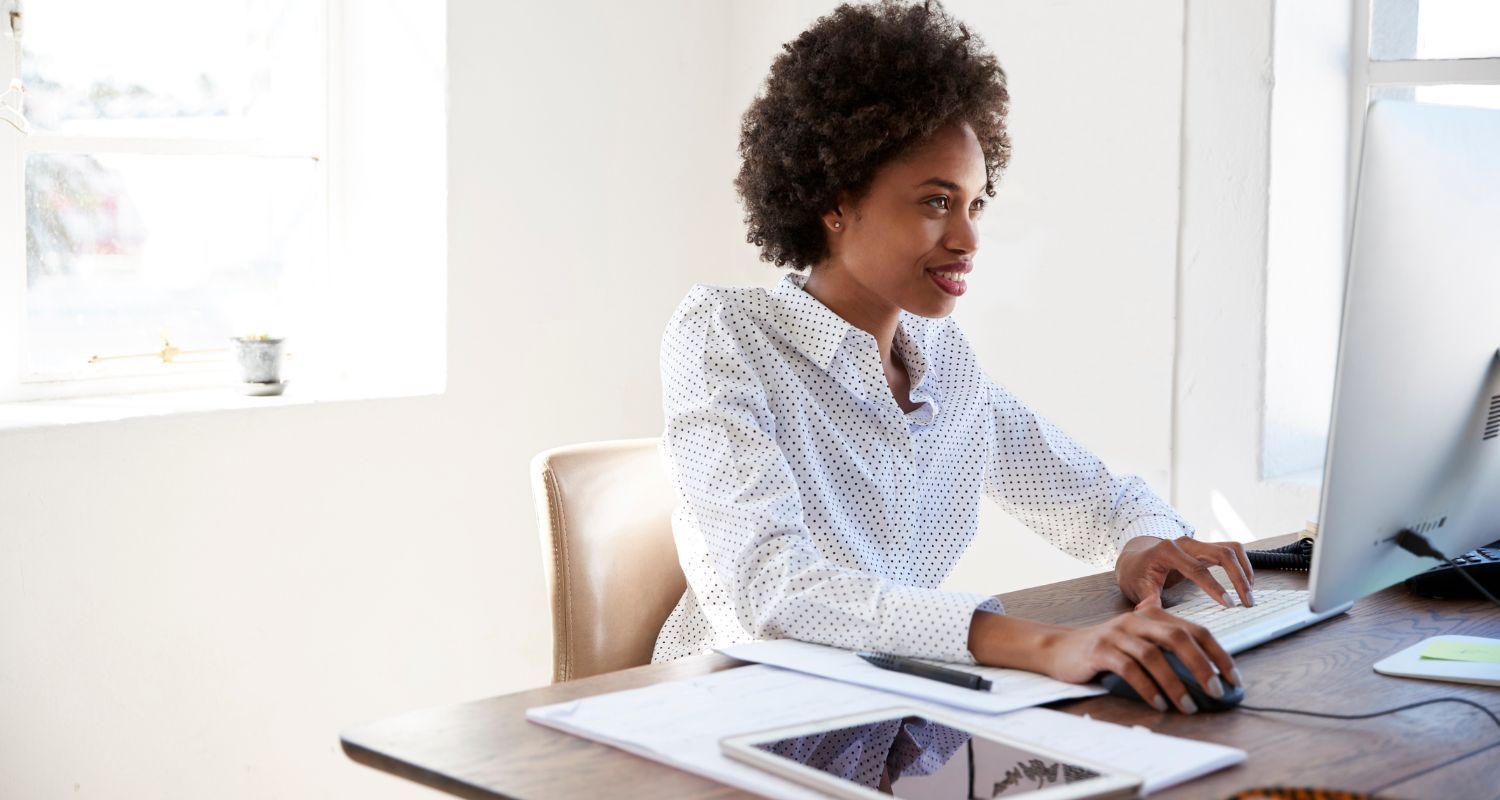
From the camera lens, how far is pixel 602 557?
169 cm

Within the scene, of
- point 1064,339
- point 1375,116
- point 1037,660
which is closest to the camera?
point 1375,116

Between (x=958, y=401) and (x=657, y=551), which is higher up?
(x=958, y=401)

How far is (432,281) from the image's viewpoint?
2.84m

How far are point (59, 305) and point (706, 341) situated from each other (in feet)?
4.60

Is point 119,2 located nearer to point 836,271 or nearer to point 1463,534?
point 836,271

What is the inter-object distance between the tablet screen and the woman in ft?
1.06

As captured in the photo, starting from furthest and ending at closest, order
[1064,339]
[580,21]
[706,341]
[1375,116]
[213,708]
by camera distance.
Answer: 1. [580,21]
2. [1064,339]
3. [213,708]
4. [706,341]
5. [1375,116]

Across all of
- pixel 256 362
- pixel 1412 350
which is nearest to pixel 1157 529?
pixel 1412 350

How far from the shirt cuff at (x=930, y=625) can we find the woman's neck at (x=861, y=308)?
1.69ft

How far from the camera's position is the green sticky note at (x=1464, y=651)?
1.32m

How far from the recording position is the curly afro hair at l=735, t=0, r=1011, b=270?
178 cm

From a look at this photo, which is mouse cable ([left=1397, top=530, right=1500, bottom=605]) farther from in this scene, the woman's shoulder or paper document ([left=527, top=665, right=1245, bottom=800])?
the woman's shoulder

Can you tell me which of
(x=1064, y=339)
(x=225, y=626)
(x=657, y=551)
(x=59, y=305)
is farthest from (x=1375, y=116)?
(x=59, y=305)

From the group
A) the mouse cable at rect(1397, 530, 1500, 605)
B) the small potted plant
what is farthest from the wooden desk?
the small potted plant
